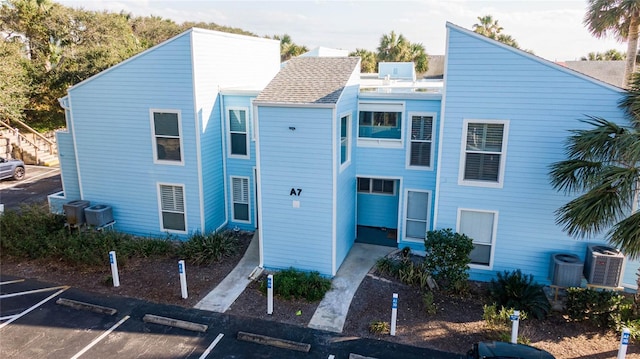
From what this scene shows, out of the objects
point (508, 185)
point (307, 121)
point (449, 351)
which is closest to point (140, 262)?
point (307, 121)

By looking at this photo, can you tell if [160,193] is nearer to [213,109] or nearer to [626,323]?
[213,109]

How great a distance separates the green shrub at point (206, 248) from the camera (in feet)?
41.5

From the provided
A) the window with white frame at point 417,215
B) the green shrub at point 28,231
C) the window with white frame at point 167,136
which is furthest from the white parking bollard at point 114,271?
the window with white frame at point 417,215

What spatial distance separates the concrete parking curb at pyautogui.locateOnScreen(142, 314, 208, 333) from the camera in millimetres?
9492

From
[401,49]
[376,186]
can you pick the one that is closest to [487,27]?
[401,49]

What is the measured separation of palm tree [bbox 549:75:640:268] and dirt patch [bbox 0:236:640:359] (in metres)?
2.26

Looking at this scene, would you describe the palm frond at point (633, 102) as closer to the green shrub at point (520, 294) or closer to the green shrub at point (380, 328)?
the green shrub at point (520, 294)

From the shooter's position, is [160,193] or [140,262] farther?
[160,193]

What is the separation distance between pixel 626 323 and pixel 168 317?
10500 millimetres

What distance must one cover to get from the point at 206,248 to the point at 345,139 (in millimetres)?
5443

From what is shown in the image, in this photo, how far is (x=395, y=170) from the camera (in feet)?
42.7

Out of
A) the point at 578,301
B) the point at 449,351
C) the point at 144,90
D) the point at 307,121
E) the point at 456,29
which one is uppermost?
the point at 456,29

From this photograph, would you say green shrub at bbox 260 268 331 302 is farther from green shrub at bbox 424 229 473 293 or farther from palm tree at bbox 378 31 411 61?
palm tree at bbox 378 31 411 61

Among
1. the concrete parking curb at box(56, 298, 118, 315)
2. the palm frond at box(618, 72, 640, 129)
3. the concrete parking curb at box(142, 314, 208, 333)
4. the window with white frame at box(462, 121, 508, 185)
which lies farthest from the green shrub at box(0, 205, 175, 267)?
the palm frond at box(618, 72, 640, 129)
